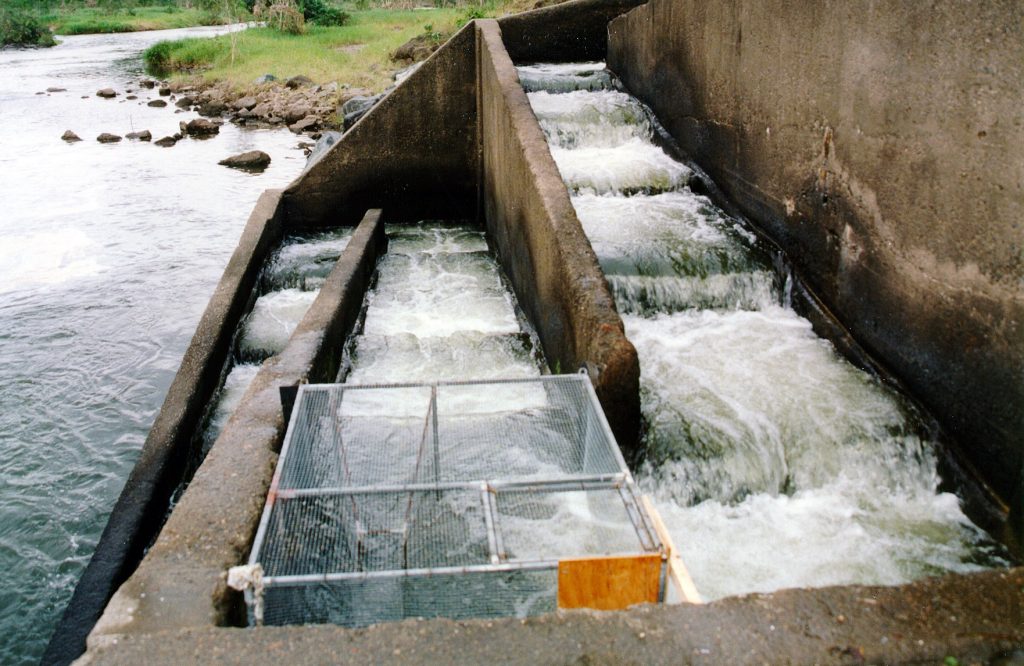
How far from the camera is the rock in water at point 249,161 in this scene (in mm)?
18781

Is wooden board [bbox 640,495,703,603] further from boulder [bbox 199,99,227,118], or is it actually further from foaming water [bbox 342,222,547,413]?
boulder [bbox 199,99,227,118]

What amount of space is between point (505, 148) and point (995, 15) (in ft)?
16.5

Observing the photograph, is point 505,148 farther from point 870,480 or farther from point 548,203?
point 870,480

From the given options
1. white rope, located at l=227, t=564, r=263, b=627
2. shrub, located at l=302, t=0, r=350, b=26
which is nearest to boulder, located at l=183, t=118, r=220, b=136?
shrub, located at l=302, t=0, r=350, b=26

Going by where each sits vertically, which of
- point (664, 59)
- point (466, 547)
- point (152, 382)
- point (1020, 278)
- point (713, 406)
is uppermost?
point (664, 59)

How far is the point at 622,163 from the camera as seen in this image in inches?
391

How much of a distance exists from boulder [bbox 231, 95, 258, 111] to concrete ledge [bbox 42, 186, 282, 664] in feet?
64.8

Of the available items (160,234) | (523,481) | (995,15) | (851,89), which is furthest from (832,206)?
(160,234)

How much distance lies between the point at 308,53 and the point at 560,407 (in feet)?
102

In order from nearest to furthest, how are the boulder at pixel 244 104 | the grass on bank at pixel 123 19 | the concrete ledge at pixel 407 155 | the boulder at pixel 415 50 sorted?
the concrete ledge at pixel 407 155, the boulder at pixel 244 104, the boulder at pixel 415 50, the grass on bank at pixel 123 19

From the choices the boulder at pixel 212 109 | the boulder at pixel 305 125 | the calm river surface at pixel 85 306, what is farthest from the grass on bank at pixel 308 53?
the calm river surface at pixel 85 306

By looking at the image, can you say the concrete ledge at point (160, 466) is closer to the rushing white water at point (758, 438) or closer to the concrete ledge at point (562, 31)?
the rushing white water at point (758, 438)

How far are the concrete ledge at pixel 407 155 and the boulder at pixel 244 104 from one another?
17827 millimetres

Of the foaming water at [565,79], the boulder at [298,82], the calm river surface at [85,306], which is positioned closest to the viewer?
the calm river surface at [85,306]
